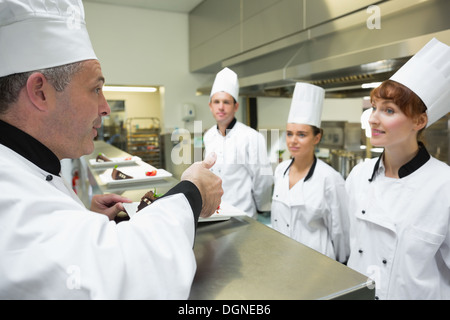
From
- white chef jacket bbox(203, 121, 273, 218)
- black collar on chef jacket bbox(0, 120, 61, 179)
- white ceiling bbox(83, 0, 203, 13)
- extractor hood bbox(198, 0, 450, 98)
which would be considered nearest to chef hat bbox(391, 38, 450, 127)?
extractor hood bbox(198, 0, 450, 98)

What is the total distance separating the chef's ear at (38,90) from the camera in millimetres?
581

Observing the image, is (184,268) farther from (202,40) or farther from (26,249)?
(202,40)

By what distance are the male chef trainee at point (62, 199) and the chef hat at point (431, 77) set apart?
0.92 metres

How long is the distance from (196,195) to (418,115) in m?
1.01

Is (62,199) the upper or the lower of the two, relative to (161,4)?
lower

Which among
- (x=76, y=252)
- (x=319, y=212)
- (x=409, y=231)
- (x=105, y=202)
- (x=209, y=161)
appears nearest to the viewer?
(x=76, y=252)

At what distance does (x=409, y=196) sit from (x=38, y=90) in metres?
1.21

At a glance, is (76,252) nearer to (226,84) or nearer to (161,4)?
(226,84)

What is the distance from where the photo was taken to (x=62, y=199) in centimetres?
48

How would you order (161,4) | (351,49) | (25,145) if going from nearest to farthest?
1. (25,145)
2. (351,49)
3. (161,4)

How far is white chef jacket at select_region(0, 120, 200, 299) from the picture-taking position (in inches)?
16.1

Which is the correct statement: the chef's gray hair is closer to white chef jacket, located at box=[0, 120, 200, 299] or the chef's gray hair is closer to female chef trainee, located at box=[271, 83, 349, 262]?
white chef jacket, located at box=[0, 120, 200, 299]

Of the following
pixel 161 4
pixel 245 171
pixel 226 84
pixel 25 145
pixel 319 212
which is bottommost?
pixel 319 212

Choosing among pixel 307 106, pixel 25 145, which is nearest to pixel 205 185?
pixel 25 145
